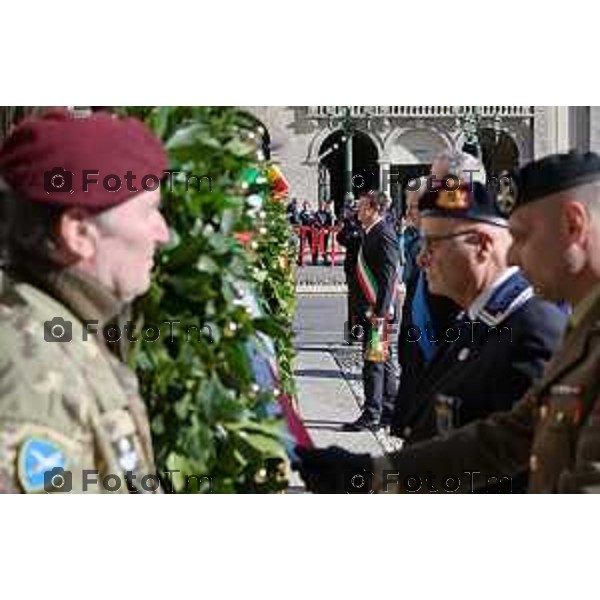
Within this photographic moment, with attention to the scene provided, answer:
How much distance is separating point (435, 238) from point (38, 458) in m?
1.15

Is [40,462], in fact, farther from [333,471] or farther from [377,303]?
[377,303]

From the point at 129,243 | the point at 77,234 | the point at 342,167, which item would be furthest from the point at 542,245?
the point at 77,234

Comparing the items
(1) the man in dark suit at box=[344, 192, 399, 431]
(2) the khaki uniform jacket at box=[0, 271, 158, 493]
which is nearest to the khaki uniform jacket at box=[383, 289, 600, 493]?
(1) the man in dark suit at box=[344, 192, 399, 431]

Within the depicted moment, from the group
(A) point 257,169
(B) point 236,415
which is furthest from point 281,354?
(A) point 257,169

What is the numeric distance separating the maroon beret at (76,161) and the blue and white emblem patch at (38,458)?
0.45 metres

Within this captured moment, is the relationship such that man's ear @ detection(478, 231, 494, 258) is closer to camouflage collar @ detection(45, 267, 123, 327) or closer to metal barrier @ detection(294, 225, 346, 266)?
metal barrier @ detection(294, 225, 346, 266)

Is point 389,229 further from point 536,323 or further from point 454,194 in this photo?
point 536,323

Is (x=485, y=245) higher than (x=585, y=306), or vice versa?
(x=485, y=245)

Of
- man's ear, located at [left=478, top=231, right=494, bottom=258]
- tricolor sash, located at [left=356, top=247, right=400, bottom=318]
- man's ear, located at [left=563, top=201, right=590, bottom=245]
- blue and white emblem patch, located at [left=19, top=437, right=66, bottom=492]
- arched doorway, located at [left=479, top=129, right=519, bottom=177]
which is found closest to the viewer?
blue and white emblem patch, located at [left=19, top=437, right=66, bottom=492]

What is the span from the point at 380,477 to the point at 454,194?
0.67 meters

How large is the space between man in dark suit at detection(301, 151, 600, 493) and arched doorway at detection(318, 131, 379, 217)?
1.14 feet

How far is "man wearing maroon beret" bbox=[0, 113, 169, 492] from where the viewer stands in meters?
2.16

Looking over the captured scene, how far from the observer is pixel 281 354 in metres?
2.90

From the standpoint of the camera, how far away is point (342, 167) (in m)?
2.96
